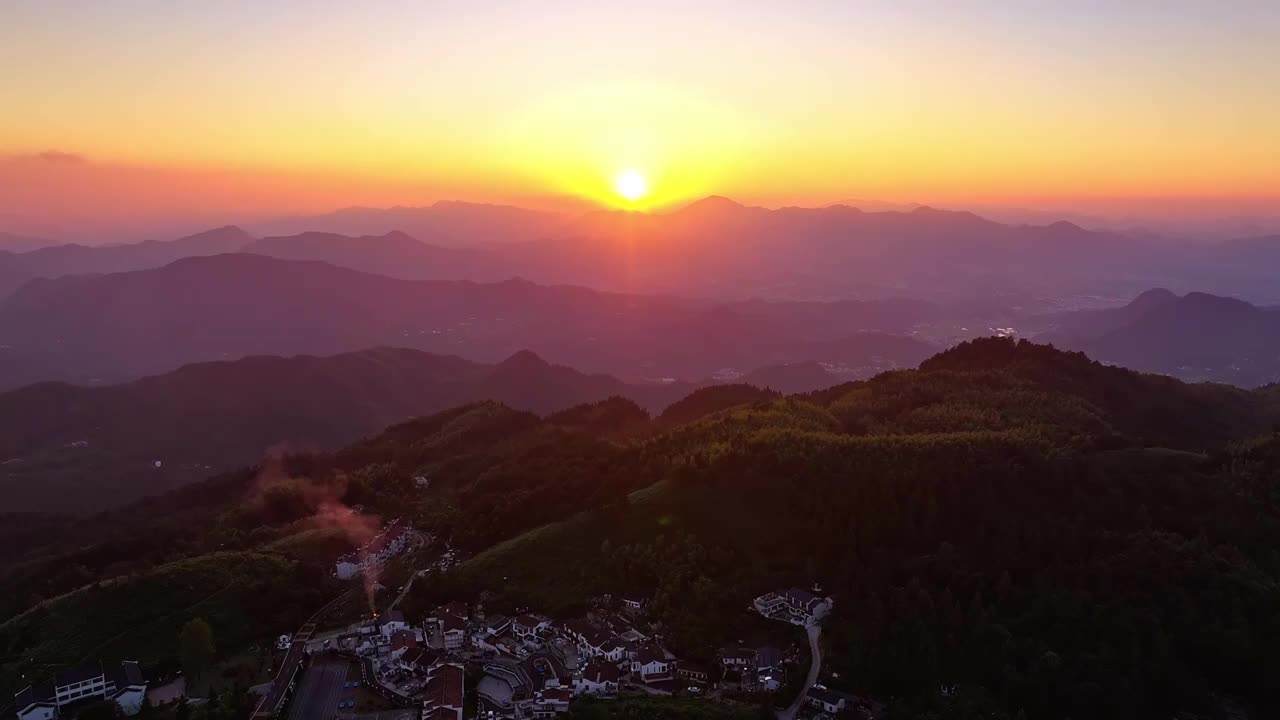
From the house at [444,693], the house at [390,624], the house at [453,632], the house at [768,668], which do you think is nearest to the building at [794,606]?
the house at [768,668]

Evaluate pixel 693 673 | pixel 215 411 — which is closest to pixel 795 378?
pixel 215 411

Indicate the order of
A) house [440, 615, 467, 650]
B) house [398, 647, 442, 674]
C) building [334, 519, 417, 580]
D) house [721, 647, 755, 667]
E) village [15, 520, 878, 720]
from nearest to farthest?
village [15, 520, 878, 720] < house [398, 647, 442, 674] < house [721, 647, 755, 667] < house [440, 615, 467, 650] < building [334, 519, 417, 580]

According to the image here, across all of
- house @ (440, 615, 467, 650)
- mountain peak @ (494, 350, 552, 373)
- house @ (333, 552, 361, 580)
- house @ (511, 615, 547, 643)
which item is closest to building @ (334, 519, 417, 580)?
house @ (333, 552, 361, 580)

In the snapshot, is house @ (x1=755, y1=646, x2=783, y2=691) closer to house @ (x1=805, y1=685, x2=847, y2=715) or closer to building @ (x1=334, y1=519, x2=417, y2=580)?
house @ (x1=805, y1=685, x2=847, y2=715)

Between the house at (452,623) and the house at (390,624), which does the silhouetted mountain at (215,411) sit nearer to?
the house at (390,624)

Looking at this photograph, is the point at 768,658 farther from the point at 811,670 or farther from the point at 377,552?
the point at 377,552

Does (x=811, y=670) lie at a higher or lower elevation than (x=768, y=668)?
lower

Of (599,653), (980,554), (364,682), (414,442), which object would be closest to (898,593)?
(980,554)

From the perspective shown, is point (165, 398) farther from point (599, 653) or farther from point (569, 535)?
point (599, 653)
